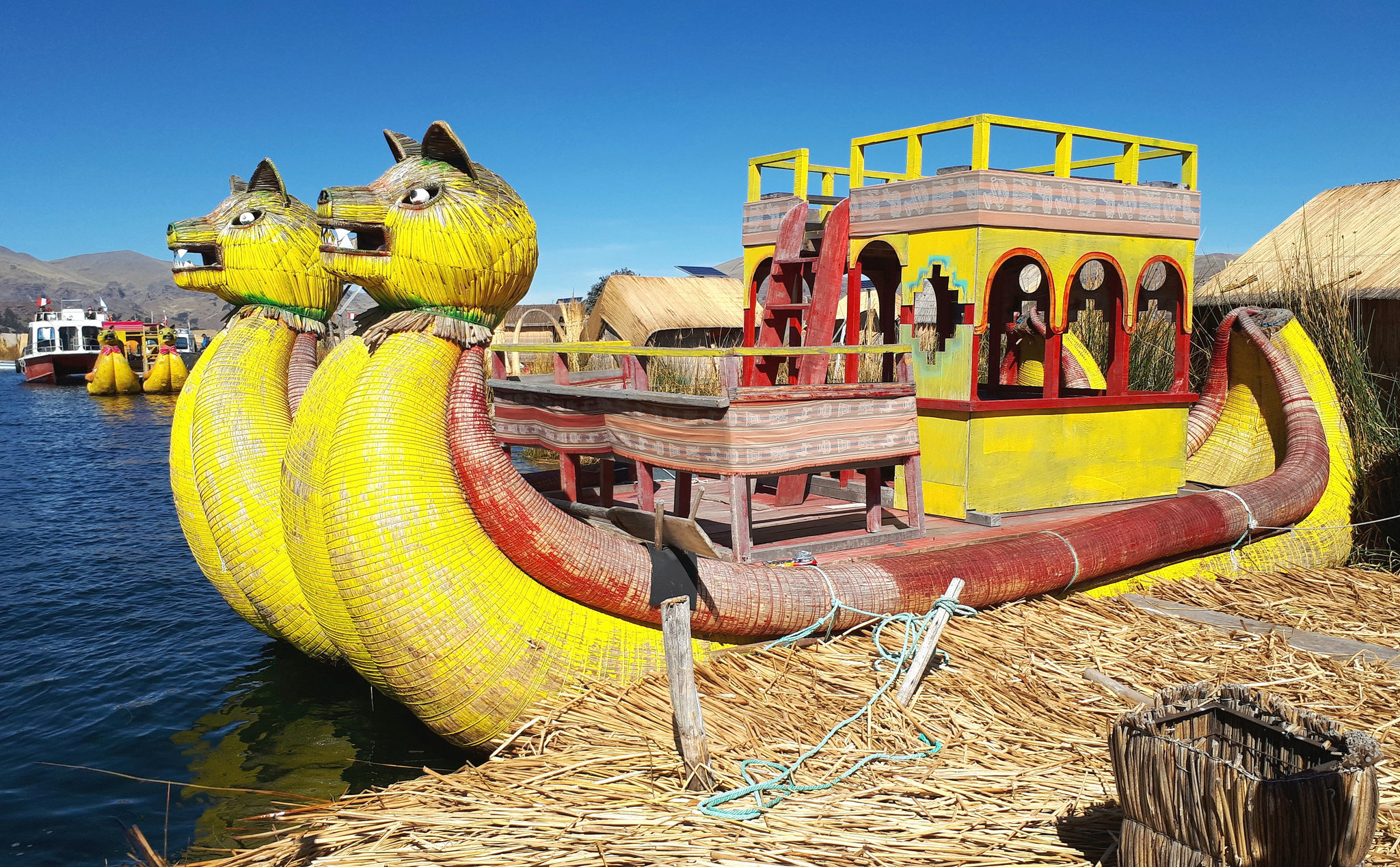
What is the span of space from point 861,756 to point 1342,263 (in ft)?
36.1

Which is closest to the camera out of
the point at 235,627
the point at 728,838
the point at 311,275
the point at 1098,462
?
the point at 728,838

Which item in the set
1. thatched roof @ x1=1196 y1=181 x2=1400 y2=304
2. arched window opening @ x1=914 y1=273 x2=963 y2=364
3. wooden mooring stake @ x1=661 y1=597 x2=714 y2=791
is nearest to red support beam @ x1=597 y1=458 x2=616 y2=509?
arched window opening @ x1=914 y1=273 x2=963 y2=364

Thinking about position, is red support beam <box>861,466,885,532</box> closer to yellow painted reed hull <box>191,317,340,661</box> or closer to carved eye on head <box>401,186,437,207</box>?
carved eye on head <box>401,186,437,207</box>

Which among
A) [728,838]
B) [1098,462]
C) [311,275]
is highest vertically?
[311,275]

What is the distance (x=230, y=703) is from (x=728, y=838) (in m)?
5.49

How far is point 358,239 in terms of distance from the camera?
5.56m

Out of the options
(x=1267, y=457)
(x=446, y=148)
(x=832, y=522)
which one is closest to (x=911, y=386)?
(x=832, y=522)

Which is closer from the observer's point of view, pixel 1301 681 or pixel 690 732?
pixel 690 732

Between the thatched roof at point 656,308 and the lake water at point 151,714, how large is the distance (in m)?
13.1

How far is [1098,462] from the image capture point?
8.28 metres

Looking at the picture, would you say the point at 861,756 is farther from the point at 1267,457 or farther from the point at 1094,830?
the point at 1267,457

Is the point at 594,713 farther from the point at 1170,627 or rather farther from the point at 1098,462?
the point at 1098,462

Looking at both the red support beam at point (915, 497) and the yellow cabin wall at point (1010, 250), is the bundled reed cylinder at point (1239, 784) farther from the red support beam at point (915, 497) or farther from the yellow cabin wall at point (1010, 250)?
the yellow cabin wall at point (1010, 250)

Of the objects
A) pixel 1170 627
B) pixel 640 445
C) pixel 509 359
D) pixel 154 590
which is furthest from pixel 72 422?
pixel 1170 627
